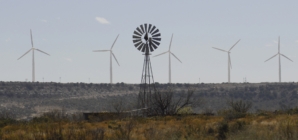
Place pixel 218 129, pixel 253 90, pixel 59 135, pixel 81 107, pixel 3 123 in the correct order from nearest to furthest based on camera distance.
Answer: pixel 59 135 < pixel 218 129 < pixel 3 123 < pixel 81 107 < pixel 253 90

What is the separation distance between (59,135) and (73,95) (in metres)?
111

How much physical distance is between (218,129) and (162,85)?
111892 millimetres

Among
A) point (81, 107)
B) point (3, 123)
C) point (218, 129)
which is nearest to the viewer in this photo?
point (218, 129)

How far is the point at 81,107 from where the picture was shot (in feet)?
385

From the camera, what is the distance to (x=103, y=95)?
13325cm

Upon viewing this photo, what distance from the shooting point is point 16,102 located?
11881 centimetres

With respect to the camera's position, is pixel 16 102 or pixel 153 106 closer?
pixel 153 106

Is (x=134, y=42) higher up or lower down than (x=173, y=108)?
higher up

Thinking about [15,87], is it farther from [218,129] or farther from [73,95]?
[218,129]

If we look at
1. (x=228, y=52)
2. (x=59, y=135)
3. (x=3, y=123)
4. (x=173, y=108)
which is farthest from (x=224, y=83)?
(x=59, y=135)

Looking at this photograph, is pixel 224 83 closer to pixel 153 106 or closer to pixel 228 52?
pixel 228 52

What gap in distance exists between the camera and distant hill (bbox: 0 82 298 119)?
11688 centimetres

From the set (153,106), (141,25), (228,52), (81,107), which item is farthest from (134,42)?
(81,107)

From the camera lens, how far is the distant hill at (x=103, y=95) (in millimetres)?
116875
